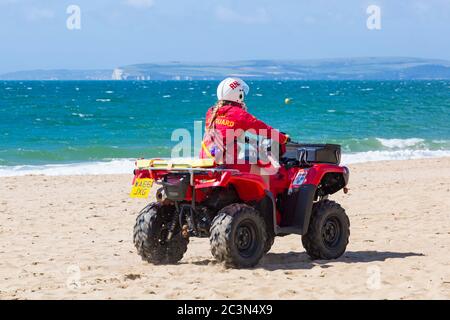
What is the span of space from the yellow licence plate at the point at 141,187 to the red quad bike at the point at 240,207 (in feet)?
0.04

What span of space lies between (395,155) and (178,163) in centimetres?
1934

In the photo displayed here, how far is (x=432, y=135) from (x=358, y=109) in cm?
1843

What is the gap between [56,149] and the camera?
98.9ft

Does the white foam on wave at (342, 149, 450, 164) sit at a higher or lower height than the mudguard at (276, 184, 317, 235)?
lower

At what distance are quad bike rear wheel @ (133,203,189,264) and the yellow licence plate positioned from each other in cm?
39

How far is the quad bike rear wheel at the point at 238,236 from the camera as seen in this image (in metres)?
8.03

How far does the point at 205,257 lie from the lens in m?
9.43

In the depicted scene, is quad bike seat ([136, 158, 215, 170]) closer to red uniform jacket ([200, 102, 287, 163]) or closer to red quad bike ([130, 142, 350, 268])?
red quad bike ([130, 142, 350, 268])

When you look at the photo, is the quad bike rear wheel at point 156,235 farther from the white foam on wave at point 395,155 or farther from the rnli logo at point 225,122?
the white foam on wave at point 395,155

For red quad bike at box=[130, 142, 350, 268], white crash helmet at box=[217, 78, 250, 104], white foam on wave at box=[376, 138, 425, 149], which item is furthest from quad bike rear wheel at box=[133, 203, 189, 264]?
white foam on wave at box=[376, 138, 425, 149]

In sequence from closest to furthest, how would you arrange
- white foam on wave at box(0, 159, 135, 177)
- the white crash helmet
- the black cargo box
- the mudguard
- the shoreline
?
the white crash helmet → the mudguard → the black cargo box → white foam on wave at box(0, 159, 135, 177) → the shoreline

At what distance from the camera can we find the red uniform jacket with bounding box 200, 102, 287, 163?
319 inches

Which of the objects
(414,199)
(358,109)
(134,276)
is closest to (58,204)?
(414,199)
